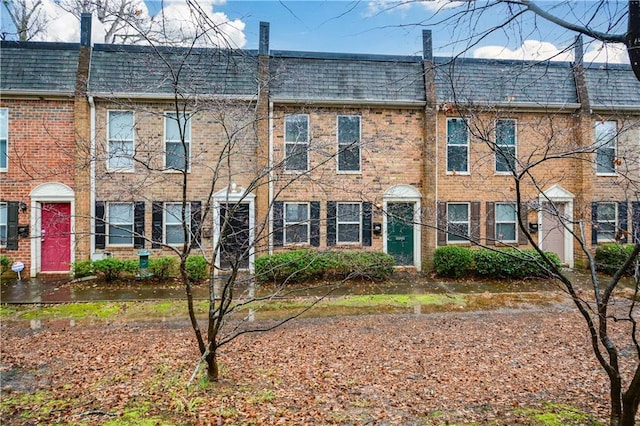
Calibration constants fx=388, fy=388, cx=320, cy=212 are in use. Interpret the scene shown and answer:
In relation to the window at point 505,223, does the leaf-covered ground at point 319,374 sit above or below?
below

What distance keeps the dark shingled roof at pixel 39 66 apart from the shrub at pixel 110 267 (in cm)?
524

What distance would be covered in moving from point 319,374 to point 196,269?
666cm

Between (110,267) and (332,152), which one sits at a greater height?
(332,152)

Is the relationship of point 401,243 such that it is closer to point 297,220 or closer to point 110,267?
point 297,220

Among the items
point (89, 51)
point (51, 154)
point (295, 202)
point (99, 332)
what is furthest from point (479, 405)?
point (89, 51)

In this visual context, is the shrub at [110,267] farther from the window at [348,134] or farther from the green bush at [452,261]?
the green bush at [452,261]

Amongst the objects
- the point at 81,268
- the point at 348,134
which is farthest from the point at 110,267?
the point at 348,134

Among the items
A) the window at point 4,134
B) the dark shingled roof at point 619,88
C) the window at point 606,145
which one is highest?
the dark shingled roof at point 619,88

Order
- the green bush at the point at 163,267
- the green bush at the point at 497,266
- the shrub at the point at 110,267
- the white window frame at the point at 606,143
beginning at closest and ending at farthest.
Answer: the white window frame at the point at 606,143
the shrub at the point at 110,267
the green bush at the point at 163,267
the green bush at the point at 497,266

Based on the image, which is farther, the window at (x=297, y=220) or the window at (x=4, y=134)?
the window at (x=297, y=220)

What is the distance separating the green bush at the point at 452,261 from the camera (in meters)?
11.6

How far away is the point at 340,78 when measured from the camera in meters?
12.9

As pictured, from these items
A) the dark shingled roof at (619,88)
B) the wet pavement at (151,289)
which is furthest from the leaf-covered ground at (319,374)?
the dark shingled roof at (619,88)

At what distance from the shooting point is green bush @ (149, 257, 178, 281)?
11078mm
